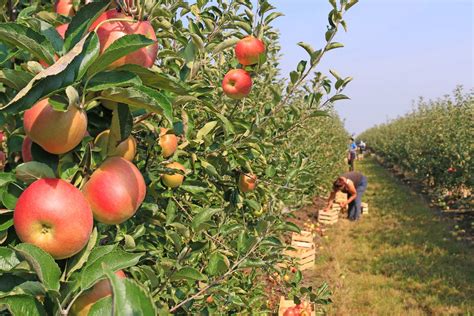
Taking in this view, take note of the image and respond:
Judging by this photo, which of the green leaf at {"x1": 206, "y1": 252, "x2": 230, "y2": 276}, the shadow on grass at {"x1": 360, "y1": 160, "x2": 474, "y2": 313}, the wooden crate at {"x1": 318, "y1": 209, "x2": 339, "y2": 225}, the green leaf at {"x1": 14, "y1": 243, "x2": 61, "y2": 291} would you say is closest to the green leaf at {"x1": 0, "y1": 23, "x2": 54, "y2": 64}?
the green leaf at {"x1": 14, "y1": 243, "x2": 61, "y2": 291}

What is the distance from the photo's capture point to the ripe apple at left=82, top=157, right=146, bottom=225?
850mm

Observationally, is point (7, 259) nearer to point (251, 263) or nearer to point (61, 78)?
point (61, 78)

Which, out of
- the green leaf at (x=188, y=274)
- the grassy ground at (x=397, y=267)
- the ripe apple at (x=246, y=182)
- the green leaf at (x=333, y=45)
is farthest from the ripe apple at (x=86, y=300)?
the grassy ground at (x=397, y=267)

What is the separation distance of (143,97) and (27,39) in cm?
20

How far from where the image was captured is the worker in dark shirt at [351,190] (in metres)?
9.88

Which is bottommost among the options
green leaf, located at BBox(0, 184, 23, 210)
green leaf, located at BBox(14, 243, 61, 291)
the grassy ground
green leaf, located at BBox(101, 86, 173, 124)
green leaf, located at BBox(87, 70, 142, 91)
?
the grassy ground

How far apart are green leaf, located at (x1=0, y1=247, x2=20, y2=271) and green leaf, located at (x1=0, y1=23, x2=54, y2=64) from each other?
344mm

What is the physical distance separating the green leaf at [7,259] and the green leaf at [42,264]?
94 mm

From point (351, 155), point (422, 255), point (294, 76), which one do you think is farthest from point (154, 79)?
point (351, 155)

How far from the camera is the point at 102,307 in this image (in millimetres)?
661

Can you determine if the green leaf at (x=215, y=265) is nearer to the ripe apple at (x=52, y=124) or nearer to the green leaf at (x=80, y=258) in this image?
the green leaf at (x=80, y=258)

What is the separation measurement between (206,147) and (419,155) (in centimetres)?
1440

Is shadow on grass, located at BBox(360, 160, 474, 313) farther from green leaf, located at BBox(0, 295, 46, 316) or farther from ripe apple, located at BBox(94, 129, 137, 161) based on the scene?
green leaf, located at BBox(0, 295, 46, 316)

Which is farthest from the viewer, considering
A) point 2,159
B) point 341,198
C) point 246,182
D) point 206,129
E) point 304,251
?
point 341,198
